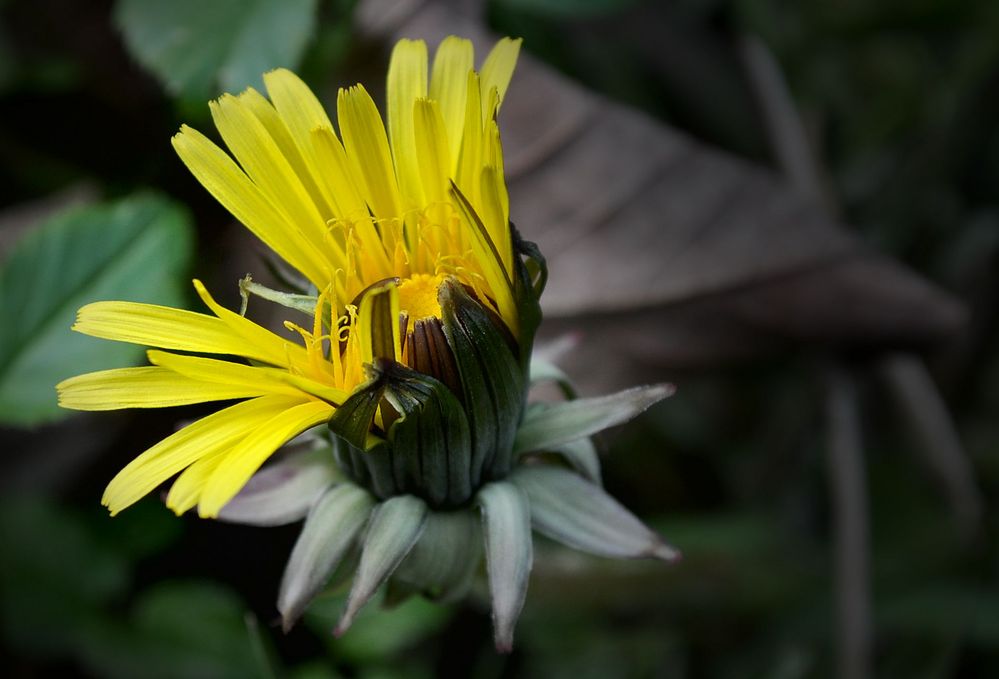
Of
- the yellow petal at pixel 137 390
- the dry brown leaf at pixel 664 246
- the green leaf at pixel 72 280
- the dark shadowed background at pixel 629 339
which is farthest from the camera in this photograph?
the dry brown leaf at pixel 664 246

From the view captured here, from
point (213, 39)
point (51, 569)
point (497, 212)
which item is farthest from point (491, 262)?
point (51, 569)

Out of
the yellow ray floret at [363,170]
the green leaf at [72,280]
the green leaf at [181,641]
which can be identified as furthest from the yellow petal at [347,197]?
the green leaf at [181,641]

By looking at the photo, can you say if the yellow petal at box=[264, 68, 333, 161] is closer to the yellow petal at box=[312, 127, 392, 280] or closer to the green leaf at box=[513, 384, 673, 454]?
the yellow petal at box=[312, 127, 392, 280]

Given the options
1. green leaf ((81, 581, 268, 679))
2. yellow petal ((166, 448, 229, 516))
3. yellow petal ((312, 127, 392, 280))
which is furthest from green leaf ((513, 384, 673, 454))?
green leaf ((81, 581, 268, 679))

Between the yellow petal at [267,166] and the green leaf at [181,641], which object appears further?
the green leaf at [181,641]

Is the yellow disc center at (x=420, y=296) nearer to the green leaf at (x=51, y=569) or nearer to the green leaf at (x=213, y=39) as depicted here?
the green leaf at (x=213, y=39)

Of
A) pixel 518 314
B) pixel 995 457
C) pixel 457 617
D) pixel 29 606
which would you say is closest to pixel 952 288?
pixel 995 457
